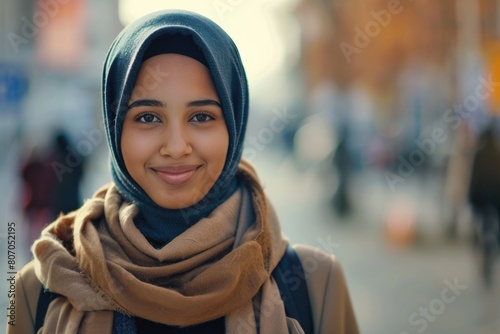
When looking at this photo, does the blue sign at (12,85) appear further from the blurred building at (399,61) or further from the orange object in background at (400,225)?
the blurred building at (399,61)

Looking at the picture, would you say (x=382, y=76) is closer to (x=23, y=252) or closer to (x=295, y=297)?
(x=23, y=252)

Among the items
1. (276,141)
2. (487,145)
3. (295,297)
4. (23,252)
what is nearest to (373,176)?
(487,145)

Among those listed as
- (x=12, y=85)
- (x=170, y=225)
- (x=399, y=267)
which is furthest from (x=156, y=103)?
(x=12, y=85)

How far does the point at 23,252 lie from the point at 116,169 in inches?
278

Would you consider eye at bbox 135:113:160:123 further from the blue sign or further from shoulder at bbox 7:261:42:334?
the blue sign

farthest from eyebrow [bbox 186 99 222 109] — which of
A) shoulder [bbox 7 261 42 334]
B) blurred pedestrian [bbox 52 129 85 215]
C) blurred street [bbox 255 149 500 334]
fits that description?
blurred pedestrian [bbox 52 129 85 215]

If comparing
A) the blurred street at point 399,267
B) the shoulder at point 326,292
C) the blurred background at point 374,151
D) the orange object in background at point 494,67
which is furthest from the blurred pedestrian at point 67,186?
the orange object in background at point 494,67

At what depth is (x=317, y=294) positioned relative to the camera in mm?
2695

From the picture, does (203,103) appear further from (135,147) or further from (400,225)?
(400,225)

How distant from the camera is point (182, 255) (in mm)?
2531

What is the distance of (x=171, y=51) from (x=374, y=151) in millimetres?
19551

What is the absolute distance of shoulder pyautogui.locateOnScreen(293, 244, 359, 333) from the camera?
2.68m

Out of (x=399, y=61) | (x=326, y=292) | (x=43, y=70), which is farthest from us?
(x=43, y=70)

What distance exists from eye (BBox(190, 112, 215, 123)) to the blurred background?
1.53 feet
